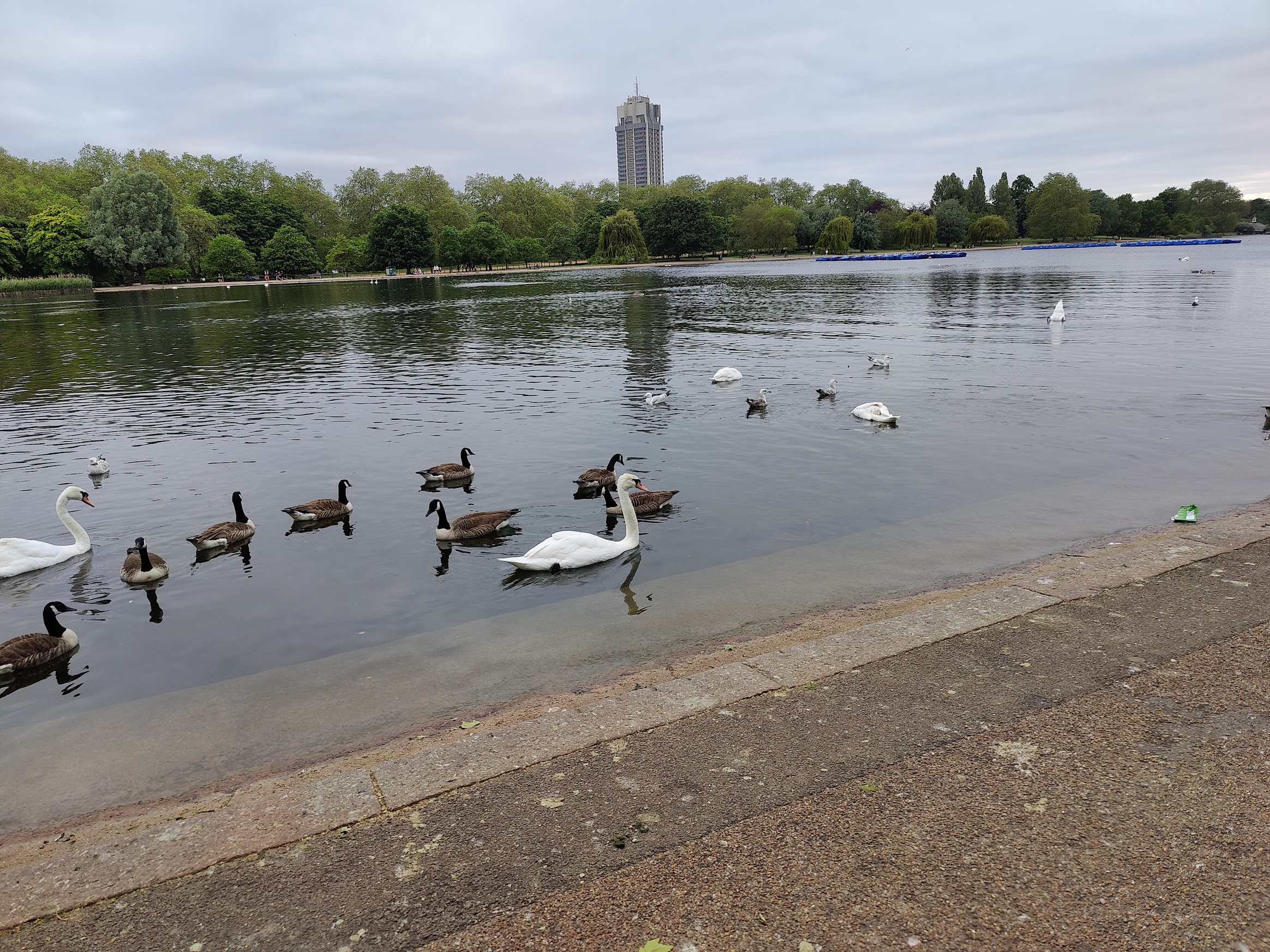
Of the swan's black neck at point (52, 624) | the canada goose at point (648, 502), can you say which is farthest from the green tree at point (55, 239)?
the canada goose at point (648, 502)

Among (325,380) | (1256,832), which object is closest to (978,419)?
(1256,832)

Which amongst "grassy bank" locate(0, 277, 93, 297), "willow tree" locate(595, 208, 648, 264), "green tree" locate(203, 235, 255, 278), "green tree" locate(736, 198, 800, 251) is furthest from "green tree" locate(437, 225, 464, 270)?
"green tree" locate(736, 198, 800, 251)

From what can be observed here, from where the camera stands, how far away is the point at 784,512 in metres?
11.9

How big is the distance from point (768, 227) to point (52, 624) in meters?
153

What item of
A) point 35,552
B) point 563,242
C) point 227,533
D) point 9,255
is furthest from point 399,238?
point 35,552

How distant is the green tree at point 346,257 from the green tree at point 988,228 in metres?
121

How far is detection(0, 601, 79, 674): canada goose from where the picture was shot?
7.96 m

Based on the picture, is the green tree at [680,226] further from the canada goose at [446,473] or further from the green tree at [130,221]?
the canada goose at [446,473]

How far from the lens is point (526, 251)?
148125mm

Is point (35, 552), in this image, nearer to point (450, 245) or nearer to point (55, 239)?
point (55, 239)

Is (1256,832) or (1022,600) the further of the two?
(1022,600)

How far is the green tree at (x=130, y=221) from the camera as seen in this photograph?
9544 cm

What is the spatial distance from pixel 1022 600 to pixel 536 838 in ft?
16.0

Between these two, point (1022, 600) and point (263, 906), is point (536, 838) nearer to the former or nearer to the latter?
point (263, 906)
